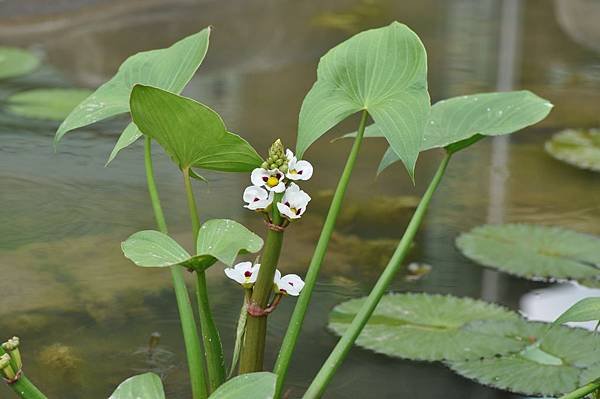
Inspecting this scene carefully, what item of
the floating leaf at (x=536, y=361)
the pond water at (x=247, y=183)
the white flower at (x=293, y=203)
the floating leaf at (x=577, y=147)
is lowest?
the floating leaf at (x=577, y=147)

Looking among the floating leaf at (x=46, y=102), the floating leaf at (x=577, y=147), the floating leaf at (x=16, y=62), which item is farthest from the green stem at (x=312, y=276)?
the floating leaf at (x=16, y=62)

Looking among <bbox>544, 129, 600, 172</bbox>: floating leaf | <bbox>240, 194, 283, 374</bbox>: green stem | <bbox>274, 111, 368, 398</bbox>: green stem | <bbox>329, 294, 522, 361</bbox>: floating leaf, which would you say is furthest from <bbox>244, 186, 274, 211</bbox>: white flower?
<bbox>544, 129, 600, 172</bbox>: floating leaf

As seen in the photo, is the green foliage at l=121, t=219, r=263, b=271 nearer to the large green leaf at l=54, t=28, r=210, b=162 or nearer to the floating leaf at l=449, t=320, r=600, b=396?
the large green leaf at l=54, t=28, r=210, b=162

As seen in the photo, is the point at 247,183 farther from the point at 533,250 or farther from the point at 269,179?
the point at 269,179

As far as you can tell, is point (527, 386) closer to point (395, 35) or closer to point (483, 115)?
point (483, 115)

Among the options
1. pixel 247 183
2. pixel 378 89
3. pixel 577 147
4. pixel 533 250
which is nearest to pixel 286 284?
pixel 378 89

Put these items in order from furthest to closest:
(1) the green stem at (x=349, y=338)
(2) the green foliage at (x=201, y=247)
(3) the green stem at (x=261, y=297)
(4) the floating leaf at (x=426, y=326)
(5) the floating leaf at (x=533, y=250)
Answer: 1. (5) the floating leaf at (x=533, y=250)
2. (4) the floating leaf at (x=426, y=326)
3. (1) the green stem at (x=349, y=338)
4. (3) the green stem at (x=261, y=297)
5. (2) the green foliage at (x=201, y=247)

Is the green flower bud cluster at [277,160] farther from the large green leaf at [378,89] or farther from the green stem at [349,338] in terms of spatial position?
the green stem at [349,338]
